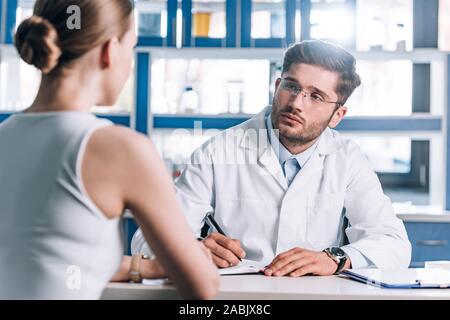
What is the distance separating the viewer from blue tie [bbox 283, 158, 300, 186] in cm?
175

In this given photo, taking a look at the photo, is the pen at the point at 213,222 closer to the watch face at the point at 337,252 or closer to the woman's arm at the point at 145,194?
the watch face at the point at 337,252

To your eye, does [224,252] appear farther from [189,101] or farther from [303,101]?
[189,101]

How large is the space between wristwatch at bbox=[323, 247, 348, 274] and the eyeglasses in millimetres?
531

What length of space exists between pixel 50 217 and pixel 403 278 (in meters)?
0.68

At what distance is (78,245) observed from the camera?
0.81 m

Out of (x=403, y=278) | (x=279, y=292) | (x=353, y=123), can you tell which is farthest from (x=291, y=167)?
(x=353, y=123)

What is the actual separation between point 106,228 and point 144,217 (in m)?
0.05

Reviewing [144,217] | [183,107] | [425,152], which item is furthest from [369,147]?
[144,217]

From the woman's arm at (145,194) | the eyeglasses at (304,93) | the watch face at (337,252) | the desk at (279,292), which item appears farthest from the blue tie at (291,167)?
the woman's arm at (145,194)

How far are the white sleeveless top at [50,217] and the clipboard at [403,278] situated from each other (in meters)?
0.54

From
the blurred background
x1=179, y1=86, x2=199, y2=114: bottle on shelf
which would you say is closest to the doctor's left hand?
the blurred background

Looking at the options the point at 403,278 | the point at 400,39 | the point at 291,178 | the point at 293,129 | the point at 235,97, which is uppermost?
the point at 400,39

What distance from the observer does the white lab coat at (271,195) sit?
5.48 ft

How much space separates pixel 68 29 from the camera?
0.84 m
